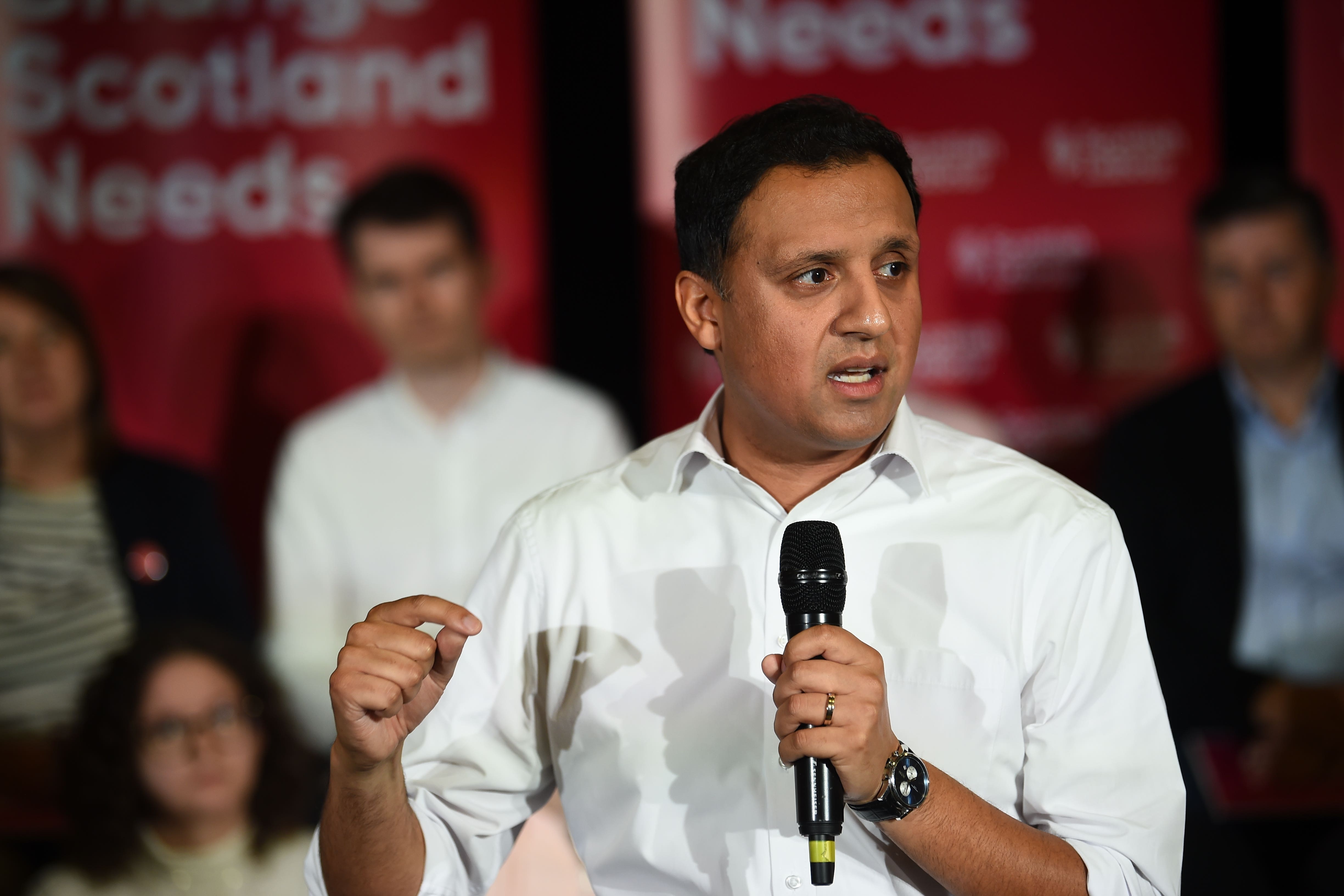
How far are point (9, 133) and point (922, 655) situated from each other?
138 inches

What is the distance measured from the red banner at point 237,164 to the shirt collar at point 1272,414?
81.2 inches

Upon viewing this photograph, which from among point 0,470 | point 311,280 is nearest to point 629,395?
point 311,280

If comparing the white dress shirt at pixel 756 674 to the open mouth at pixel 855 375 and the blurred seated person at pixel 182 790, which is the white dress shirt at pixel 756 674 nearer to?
the open mouth at pixel 855 375

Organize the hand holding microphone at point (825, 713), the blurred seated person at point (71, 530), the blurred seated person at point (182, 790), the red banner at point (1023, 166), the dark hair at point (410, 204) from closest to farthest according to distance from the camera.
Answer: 1. the hand holding microphone at point (825, 713)
2. the blurred seated person at point (182, 790)
3. the blurred seated person at point (71, 530)
4. the red banner at point (1023, 166)
5. the dark hair at point (410, 204)

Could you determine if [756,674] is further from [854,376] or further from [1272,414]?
Result: [1272,414]

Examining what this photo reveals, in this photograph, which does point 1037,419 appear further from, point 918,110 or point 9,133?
point 9,133

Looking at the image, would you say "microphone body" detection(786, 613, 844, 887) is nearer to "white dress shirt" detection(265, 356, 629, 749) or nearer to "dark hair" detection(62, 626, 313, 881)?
"dark hair" detection(62, 626, 313, 881)

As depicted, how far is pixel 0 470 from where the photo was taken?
12.3ft

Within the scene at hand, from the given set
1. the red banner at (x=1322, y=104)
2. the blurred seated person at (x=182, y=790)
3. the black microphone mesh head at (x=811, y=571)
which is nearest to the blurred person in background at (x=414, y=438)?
the blurred seated person at (x=182, y=790)

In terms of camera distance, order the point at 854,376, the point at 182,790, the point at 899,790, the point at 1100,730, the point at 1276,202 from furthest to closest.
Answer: the point at 1276,202, the point at 182,790, the point at 854,376, the point at 1100,730, the point at 899,790

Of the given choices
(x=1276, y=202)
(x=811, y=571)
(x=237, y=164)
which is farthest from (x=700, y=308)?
(x=237, y=164)

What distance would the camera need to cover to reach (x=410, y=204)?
12.5ft

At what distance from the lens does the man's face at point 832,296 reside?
1.58m

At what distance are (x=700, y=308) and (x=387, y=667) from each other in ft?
2.30
